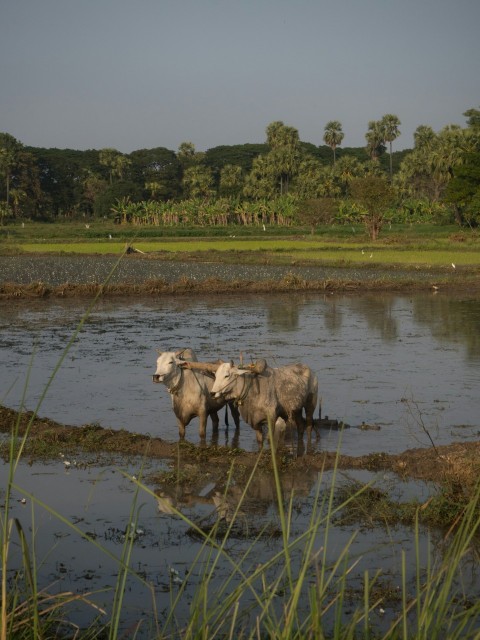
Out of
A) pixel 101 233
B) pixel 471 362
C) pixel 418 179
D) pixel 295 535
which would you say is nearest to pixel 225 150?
pixel 418 179

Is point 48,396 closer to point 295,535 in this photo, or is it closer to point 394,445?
point 394,445

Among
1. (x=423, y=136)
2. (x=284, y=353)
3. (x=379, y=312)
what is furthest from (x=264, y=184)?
(x=284, y=353)

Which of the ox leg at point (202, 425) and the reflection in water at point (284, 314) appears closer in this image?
the ox leg at point (202, 425)

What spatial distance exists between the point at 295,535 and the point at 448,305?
22223 millimetres

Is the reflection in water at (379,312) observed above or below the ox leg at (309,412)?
below

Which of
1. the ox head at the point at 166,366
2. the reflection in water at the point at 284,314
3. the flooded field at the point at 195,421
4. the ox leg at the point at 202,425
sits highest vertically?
the ox head at the point at 166,366

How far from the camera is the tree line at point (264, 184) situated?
7731 centimetres

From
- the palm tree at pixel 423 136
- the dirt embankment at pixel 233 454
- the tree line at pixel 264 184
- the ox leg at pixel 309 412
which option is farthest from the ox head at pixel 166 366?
the palm tree at pixel 423 136

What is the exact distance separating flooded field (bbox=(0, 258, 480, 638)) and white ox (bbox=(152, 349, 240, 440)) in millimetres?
693

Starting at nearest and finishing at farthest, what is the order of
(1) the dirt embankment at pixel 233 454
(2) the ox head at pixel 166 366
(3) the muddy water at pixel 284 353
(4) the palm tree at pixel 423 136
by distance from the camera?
(1) the dirt embankment at pixel 233 454, (2) the ox head at pixel 166 366, (3) the muddy water at pixel 284 353, (4) the palm tree at pixel 423 136

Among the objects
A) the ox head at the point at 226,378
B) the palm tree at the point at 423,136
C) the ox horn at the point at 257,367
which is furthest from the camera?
the palm tree at the point at 423,136

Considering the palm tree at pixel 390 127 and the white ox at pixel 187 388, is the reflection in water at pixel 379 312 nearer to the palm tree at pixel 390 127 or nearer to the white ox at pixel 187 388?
the white ox at pixel 187 388

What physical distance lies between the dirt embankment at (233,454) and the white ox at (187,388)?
453 mm

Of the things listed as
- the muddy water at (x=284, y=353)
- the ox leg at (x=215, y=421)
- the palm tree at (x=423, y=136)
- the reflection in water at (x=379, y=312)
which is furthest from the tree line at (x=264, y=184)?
the ox leg at (x=215, y=421)
